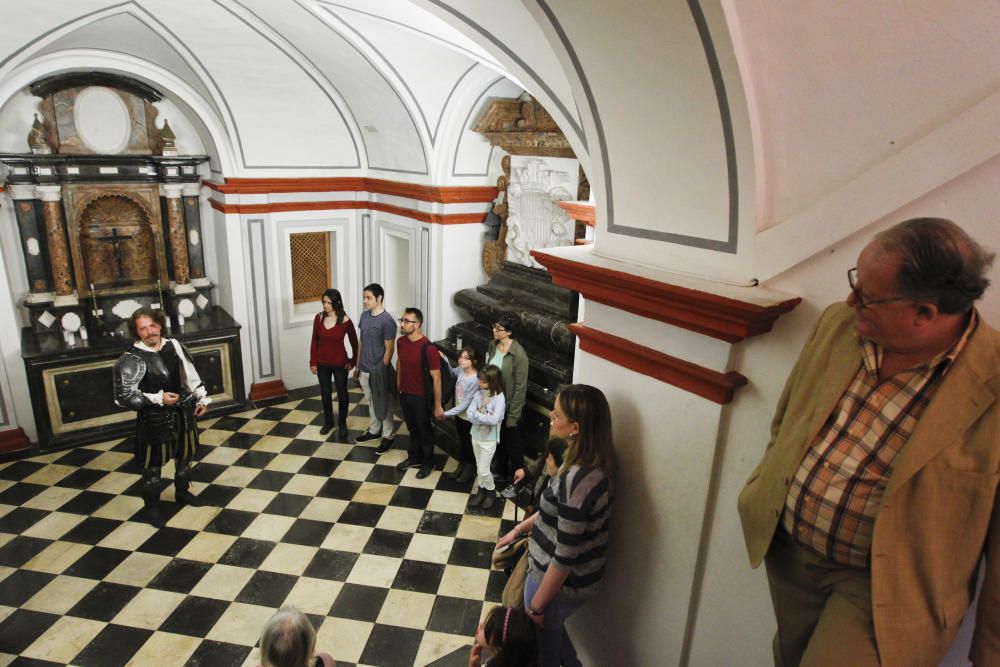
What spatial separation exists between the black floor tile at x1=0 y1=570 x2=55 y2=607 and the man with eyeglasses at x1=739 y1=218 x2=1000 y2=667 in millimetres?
4368

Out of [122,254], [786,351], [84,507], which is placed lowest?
[84,507]

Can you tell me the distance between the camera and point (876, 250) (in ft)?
3.89

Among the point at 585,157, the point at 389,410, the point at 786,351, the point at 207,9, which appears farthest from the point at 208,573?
the point at 207,9

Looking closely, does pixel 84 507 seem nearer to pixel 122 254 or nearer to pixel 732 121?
pixel 122 254

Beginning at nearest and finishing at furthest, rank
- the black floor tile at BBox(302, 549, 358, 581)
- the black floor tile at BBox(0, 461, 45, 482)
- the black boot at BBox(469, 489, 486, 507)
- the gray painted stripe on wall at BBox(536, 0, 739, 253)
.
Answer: the gray painted stripe on wall at BBox(536, 0, 739, 253), the black floor tile at BBox(302, 549, 358, 581), the black boot at BBox(469, 489, 486, 507), the black floor tile at BBox(0, 461, 45, 482)

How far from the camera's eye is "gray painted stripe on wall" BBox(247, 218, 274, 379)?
647 cm

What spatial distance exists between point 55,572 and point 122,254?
143 inches

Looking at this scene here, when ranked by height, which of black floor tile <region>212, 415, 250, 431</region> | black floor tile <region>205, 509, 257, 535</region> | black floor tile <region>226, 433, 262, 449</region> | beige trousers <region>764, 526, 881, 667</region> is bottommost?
black floor tile <region>212, 415, 250, 431</region>

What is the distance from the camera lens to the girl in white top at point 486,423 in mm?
4363

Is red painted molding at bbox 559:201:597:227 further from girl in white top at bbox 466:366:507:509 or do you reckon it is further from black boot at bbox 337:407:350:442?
black boot at bbox 337:407:350:442

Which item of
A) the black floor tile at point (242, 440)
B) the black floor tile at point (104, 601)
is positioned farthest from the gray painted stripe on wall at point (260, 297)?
the black floor tile at point (104, 601)

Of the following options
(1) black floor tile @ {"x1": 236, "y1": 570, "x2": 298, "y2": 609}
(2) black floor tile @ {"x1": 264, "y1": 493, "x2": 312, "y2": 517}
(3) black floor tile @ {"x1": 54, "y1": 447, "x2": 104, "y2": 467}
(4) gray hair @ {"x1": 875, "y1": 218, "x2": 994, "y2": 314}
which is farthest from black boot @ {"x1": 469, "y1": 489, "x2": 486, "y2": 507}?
(4) gray hair @ {"x1": 875, "y1": 218, "x2": 994, "y2": 314}

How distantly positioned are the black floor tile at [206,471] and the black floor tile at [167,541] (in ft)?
2.23

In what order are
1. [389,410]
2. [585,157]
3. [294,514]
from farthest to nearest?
[389,410] < [294,514] < [585,157]
